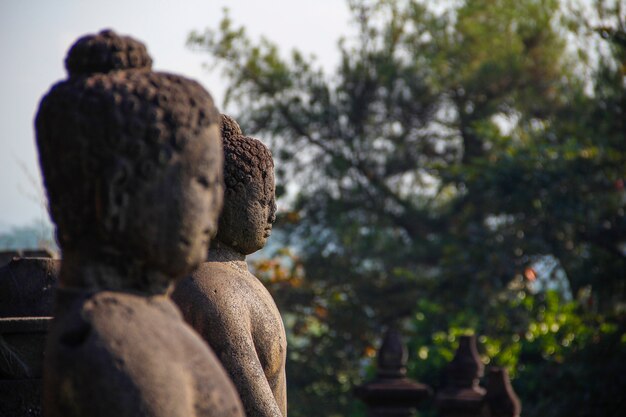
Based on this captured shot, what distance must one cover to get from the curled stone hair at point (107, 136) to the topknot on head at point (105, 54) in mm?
35

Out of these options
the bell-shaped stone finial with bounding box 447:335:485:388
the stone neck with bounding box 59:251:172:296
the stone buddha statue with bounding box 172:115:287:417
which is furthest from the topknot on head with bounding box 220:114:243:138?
the bell-shaped stone finial with bounding box 447:335:485:388

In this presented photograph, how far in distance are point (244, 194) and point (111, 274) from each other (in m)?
1.46

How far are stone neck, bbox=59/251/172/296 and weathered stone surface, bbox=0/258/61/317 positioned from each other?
5.29 ft

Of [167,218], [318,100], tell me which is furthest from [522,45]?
[167,218]

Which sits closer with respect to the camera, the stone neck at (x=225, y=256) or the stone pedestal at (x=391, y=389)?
the stone neck at (x=225, y=256)

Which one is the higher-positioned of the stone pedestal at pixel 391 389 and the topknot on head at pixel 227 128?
the topknot on head at pixel 227 128

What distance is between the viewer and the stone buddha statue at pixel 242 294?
132 inches

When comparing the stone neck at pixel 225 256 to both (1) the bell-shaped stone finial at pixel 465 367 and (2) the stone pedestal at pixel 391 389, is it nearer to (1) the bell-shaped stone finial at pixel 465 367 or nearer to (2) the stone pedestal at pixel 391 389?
(1) the bell-shaped stone finial at pixel 465 367

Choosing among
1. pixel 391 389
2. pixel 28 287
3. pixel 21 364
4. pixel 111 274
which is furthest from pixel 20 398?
pixel 391 389

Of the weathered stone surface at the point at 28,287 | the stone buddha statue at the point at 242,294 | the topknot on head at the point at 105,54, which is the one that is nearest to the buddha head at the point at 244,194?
the stone buddha statue at the point at 242,294

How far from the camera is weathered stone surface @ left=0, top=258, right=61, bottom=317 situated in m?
3.96

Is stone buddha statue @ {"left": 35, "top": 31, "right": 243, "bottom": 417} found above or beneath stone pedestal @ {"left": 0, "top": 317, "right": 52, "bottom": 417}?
above

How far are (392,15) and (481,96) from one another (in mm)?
1936

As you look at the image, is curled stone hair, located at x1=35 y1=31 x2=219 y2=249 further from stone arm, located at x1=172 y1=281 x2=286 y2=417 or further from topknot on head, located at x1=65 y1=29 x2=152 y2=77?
stone arm, located at x1=172 y1=281 x2=286 y2=417
